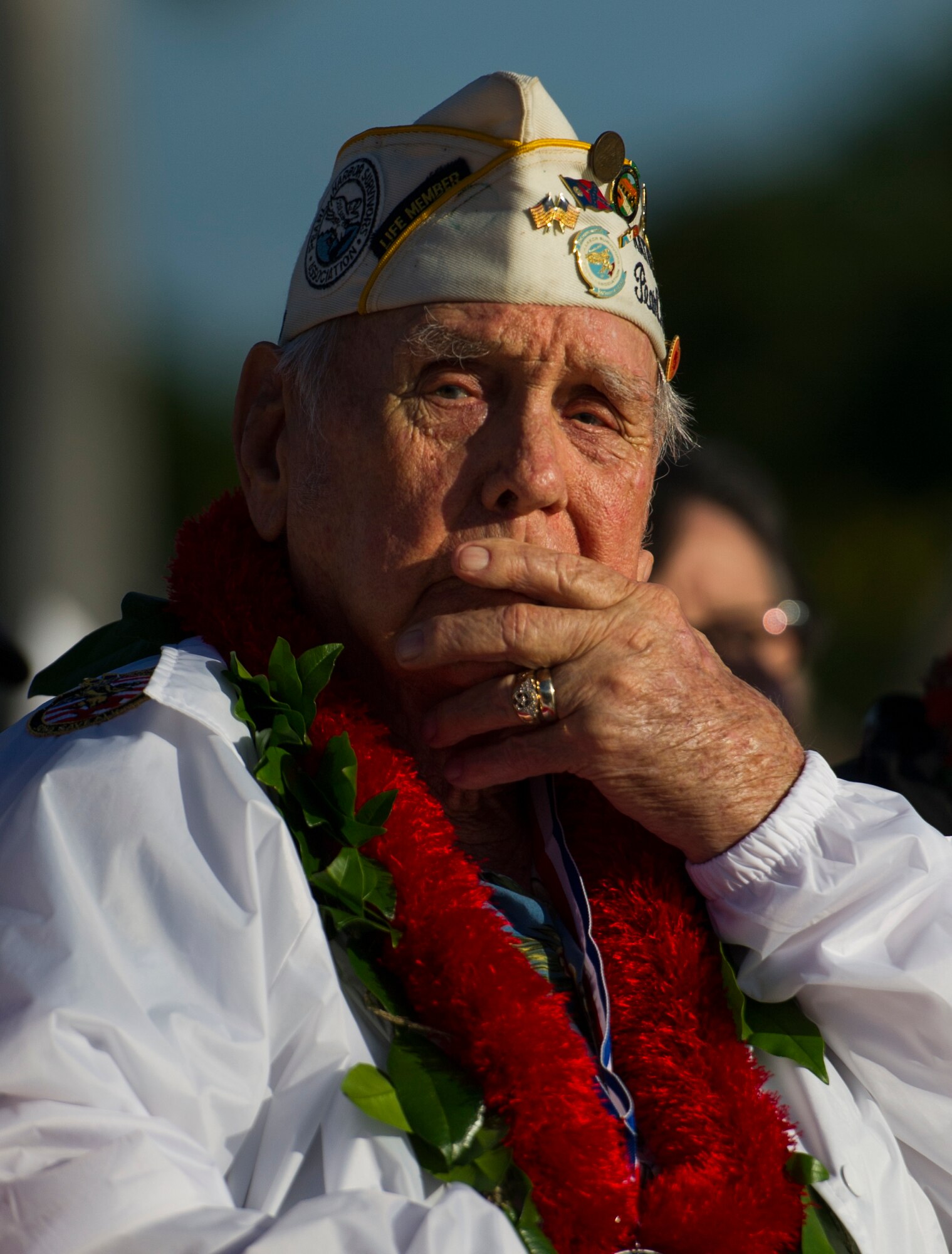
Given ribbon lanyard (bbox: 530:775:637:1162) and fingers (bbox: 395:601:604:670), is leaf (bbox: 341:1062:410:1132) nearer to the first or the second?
ribbon lanyard (bbox: 530:775:637:1162)

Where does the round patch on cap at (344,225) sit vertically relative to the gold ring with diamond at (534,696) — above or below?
above

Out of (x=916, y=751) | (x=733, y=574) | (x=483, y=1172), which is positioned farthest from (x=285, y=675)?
(x=733, y=574)

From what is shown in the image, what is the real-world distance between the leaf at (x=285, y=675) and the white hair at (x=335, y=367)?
1.46ft

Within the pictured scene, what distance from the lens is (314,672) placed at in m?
2.32

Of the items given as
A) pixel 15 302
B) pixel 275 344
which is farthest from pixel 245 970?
pixel 15 302

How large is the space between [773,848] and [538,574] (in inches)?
23.7

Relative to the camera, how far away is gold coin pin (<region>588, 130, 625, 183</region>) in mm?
2623

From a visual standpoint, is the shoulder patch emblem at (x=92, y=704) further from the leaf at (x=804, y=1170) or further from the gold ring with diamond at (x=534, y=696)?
the leaf at (x=804, y=1170)

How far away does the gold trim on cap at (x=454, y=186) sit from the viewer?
255 cm

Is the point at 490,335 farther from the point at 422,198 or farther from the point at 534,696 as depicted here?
the point at 534,696

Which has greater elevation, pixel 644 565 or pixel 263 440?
pixel 263 440

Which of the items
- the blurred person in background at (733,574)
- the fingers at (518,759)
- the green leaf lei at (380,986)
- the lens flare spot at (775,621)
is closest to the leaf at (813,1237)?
the green leaf lei at (380,986)

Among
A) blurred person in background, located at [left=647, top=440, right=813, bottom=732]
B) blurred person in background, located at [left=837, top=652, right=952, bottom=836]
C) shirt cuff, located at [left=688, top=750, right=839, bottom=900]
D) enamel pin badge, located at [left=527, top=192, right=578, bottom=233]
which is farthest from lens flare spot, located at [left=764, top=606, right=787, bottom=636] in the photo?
enamel pin badge, located at [left=527, top=192, right=578, bottom=233]

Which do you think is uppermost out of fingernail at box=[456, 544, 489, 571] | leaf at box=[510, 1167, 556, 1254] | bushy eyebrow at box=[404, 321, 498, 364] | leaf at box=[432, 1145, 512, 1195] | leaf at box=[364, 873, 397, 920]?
Result: bushy eyebrow at box=[404, 321, 498, 364]
